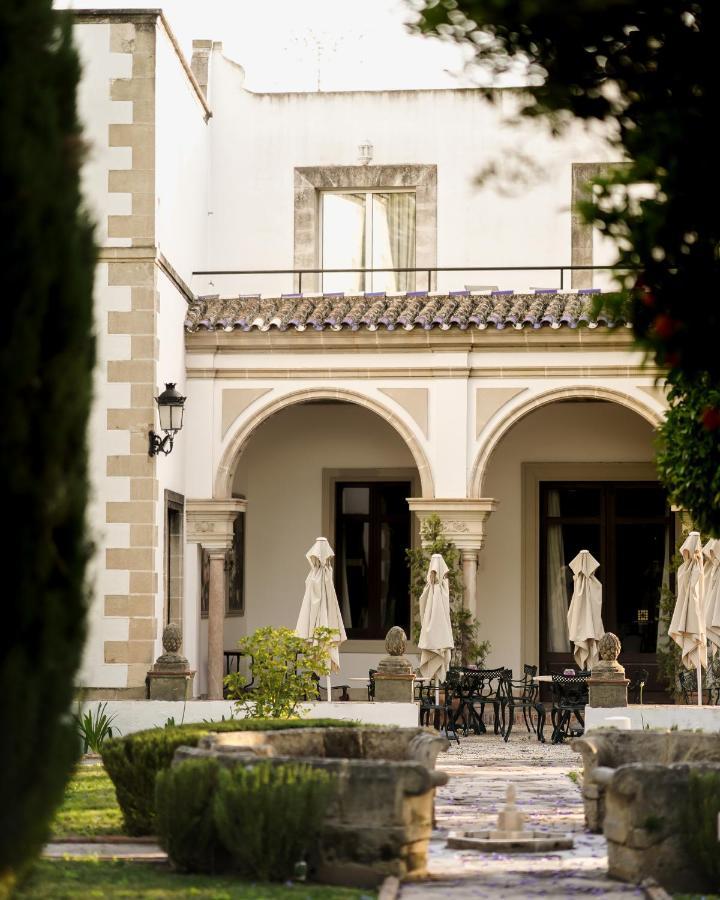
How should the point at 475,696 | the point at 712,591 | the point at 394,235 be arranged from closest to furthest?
the point at 712,591, the point at 475,696, the point at 394,235

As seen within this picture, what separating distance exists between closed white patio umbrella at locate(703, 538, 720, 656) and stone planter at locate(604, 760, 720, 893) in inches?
293

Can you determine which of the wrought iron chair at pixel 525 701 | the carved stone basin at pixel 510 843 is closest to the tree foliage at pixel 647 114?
the carved stone basin at pixel 510 843

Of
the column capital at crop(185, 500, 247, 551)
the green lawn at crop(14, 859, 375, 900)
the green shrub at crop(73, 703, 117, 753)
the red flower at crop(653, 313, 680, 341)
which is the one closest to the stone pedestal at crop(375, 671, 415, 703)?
the green shrub at crop(73, 703, 117, 753)

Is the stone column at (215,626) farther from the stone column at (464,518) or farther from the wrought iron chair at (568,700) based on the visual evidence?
the wrought iron chair at (568,700)

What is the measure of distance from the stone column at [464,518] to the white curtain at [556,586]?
2623mm

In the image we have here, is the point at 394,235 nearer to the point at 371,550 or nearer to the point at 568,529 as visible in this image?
the point at 371,550

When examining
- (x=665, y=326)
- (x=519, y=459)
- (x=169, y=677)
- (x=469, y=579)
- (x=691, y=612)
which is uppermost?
(x=519, y=459)

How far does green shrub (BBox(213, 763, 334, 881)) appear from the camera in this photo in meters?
7.72

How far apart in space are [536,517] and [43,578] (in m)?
14.2

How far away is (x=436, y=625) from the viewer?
1577 cm

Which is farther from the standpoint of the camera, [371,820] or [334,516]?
[334,516]

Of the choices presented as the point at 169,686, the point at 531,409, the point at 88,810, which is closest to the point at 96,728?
the point at 169,686

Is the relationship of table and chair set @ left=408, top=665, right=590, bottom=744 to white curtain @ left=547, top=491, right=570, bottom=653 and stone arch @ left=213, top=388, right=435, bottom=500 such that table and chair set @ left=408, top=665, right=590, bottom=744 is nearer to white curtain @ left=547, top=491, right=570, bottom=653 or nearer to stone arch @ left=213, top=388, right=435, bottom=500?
stone arch @ left=213, top=388, right=435, bottom=500

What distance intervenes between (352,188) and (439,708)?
664 centimetres
